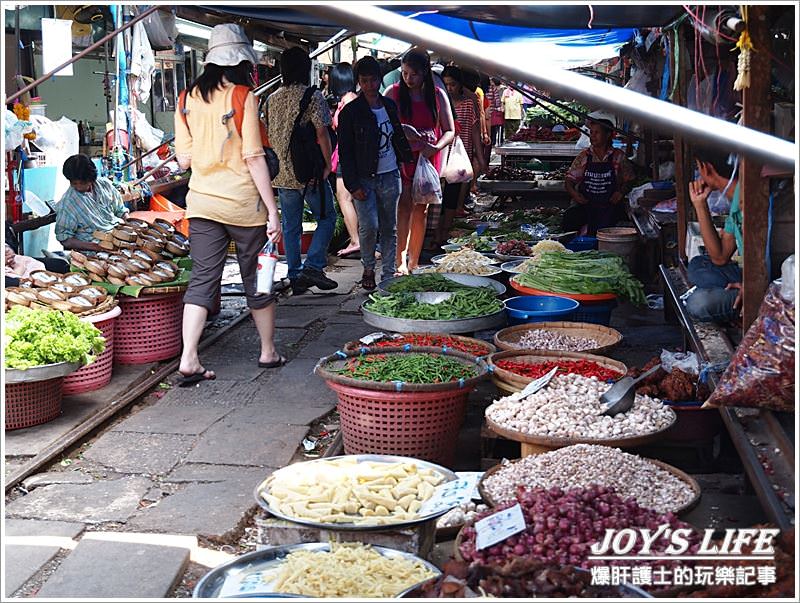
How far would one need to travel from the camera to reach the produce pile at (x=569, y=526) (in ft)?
9.65

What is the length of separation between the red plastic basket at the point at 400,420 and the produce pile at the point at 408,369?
0.33ft

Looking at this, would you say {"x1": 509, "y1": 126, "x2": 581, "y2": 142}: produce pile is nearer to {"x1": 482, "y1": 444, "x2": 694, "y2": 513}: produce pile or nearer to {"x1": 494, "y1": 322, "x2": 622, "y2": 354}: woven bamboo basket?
{"x1": 494, "y1": 322, "x2": 622, "y2": 354}: woven bamboo basket

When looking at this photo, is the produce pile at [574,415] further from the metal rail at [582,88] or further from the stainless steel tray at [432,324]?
the metal rail at [582,88]

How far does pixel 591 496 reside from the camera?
3232 mm

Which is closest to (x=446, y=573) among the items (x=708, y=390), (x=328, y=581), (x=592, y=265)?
(x=328, y=581)

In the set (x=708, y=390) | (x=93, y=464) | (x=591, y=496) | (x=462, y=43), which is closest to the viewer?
(x=462, y=43)

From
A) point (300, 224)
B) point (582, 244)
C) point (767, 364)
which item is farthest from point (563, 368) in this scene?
point (582, 244)

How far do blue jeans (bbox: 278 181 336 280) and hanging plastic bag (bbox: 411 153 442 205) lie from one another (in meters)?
0.87

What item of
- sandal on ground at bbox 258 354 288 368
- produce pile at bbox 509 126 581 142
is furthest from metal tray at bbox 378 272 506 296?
produce pile at bbox 509 126 581 142

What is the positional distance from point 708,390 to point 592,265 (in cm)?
278

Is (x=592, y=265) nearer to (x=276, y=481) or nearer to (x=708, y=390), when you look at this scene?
(x=708, y=390)

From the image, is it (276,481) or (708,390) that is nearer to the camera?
(276,481)

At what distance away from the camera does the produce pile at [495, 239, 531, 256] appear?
8773 mm

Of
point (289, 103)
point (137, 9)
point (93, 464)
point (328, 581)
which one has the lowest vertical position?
point (93, 464)
